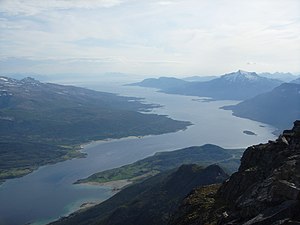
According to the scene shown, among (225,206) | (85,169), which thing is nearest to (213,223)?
(225,206)

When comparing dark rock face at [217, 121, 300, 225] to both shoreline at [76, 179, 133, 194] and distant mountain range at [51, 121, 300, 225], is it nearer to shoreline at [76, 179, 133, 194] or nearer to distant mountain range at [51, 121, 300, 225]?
distant mountain range at [51, 121, 300, 225]

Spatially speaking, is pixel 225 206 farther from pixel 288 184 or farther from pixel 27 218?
pixel 27 218

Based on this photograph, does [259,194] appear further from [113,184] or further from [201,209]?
[113,184]

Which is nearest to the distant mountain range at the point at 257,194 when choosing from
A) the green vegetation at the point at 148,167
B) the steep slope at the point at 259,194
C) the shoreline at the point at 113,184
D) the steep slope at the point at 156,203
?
the steep slope at the point at 259,194

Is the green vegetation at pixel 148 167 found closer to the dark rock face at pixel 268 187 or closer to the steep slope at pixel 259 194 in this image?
the steep slope at pixel 259 194

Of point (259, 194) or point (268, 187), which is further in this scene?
point (259, 194)

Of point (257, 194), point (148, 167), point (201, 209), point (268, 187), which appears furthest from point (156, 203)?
point (148, 167)

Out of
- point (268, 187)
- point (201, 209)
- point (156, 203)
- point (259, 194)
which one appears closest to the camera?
point (268, 187)

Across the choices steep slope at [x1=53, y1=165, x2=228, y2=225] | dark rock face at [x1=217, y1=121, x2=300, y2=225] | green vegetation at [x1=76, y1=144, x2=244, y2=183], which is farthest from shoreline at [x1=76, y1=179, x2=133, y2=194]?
dark rock face at [x1=217, y1=121, x2=300, y2=225]
